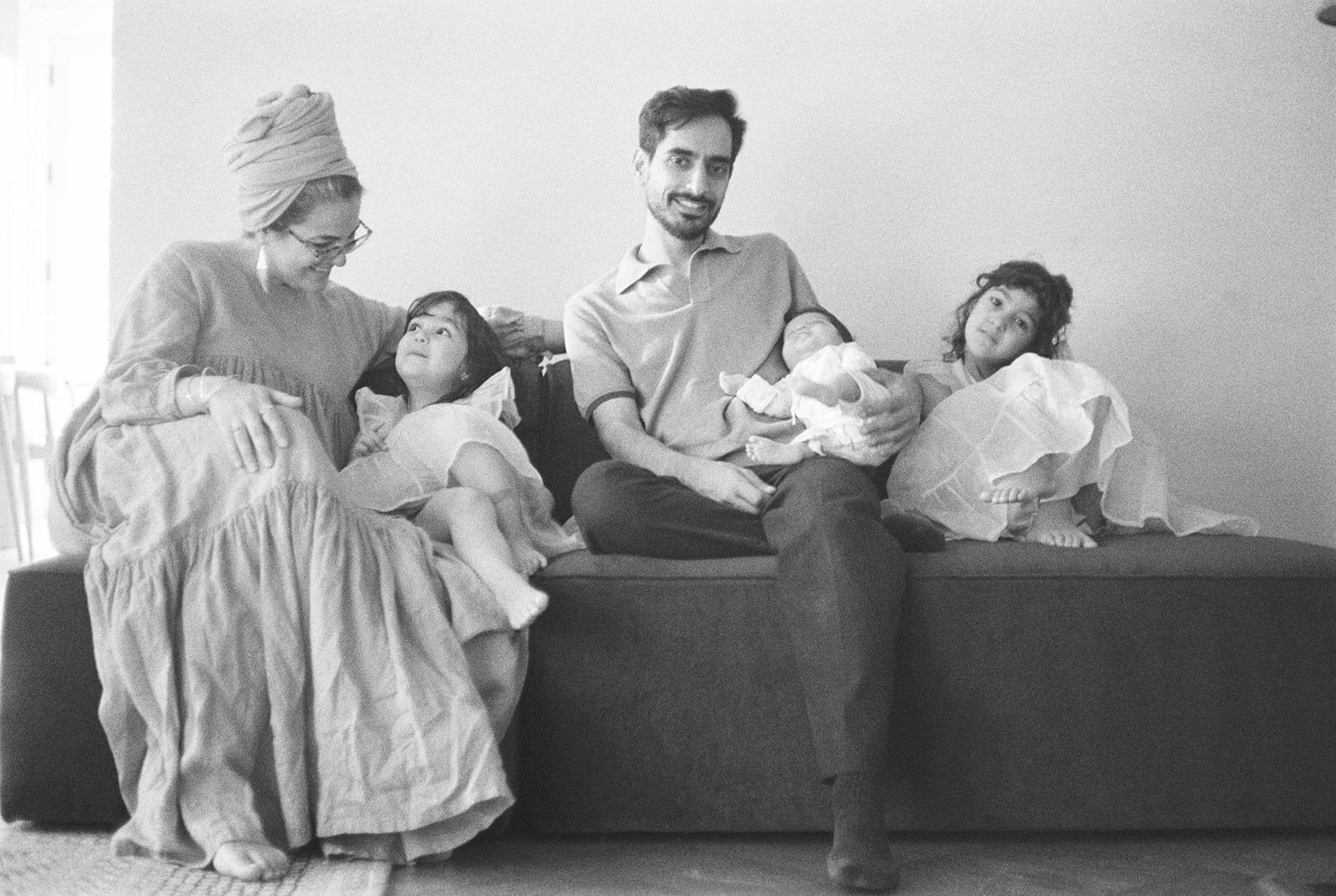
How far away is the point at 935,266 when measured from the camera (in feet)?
9.37

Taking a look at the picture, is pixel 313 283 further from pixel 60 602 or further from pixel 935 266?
pixel 935 266

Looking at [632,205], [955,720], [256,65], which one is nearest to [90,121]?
[256,65]

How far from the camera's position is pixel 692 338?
2.38m

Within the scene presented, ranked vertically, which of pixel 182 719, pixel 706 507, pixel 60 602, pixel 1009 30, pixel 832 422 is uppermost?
pixel 1009 30

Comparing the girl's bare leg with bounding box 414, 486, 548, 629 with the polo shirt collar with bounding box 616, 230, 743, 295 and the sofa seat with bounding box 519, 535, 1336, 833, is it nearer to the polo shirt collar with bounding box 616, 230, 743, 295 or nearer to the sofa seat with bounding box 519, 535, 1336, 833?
the sofa seat with bounding box 519, 535, 1336, 833

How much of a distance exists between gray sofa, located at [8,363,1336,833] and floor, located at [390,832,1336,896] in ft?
0.14

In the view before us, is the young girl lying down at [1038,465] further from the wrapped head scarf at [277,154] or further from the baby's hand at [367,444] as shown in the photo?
the wrapped head scarf at [277,154]

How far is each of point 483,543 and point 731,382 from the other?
0.52m

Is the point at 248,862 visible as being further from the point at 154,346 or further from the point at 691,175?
the point at 691,175

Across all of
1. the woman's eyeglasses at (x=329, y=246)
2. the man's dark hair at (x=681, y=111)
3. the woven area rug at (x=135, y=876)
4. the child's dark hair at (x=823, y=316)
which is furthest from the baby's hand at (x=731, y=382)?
the woven area rug at (x=135, y=876)

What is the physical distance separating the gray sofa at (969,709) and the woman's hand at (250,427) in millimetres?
272

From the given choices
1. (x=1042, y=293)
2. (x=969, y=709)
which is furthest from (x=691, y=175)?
(x=969, y=709)

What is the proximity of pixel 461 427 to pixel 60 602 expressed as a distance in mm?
638

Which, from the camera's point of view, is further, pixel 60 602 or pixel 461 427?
pixel 461 427
